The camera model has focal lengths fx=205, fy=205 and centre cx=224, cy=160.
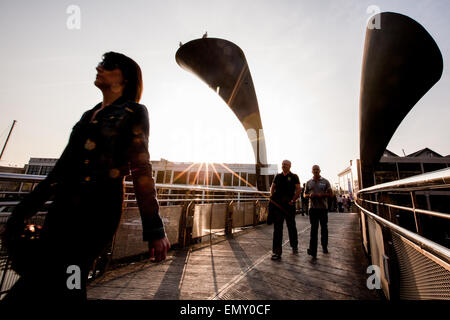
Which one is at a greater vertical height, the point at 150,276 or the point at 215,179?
the point at 215,179

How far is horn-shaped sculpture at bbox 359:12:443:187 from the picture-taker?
7250 millimetres

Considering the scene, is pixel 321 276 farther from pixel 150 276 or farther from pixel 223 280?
pixel 150 276

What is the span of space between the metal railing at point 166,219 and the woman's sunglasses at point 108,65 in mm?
1715

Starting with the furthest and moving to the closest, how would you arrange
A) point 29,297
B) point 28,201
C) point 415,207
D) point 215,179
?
point 215,179, point 415,207, point 28,201, point 29,297

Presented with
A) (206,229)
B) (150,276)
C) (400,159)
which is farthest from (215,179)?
(150,276)

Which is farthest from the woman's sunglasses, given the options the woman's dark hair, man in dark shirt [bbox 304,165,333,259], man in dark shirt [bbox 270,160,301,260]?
man in dark shirt [bbox 304,165,333,259]

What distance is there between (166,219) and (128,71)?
138 inches

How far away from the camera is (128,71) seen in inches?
53.6

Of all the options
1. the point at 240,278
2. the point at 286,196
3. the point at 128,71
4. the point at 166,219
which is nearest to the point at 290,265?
the point at 240,278

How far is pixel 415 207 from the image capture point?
63.7 inches

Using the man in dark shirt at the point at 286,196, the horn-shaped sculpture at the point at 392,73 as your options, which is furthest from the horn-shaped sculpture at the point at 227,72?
the man in dark shirt at the point at 286,196

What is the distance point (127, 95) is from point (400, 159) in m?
41.3

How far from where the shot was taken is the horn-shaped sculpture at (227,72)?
12867 mm

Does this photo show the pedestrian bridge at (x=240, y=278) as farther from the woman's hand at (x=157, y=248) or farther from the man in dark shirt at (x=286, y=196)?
the woman's hand at (x=157, y=248)
